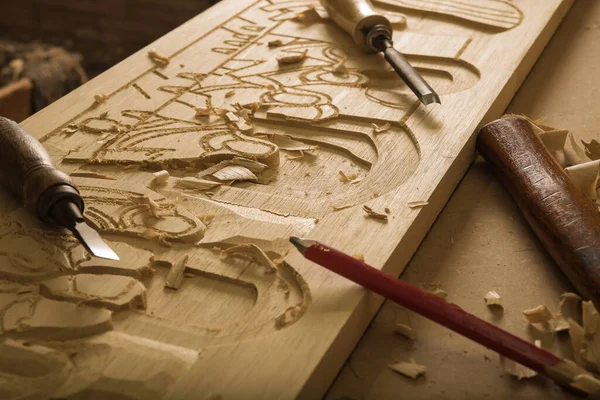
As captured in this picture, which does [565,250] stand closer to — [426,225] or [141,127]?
[426,225]

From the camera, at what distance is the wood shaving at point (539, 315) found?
115 centimetres

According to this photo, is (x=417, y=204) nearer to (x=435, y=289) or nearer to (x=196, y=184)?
(x=435, y=289)

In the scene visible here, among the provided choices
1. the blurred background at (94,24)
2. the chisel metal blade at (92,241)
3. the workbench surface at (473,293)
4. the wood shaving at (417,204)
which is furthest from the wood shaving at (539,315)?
the blurred background at (94,24)

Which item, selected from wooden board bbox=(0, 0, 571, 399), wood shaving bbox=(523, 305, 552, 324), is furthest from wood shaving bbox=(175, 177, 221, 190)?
wood shaving bbox=(523, 305, 552, 324)

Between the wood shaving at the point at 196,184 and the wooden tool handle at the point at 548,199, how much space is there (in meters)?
0.56

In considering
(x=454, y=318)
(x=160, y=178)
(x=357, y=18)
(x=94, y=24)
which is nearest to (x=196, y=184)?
(x=160, y=178)

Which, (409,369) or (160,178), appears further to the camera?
(160,178)

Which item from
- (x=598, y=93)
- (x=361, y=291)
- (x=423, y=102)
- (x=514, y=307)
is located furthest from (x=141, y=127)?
(x=598, y=93)

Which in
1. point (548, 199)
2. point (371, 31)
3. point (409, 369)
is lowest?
point (409, 369)

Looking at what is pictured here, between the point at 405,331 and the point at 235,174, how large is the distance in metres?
0.49

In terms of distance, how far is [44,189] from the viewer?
120cm

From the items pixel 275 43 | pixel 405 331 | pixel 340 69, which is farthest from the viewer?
pixel 275 43

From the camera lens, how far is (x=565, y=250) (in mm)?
1212

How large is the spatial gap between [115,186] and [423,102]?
2.23 feet
